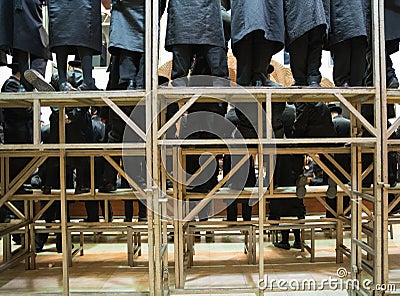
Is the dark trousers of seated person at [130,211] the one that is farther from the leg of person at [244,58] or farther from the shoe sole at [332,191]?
the leg of person at [244,58]

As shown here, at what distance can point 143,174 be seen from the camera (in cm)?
514

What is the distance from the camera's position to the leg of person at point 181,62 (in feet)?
13.2

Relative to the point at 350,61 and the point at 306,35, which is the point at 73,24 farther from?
the point at 350,61

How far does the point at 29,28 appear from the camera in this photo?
4180 mm

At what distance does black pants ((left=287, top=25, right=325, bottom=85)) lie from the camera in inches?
159

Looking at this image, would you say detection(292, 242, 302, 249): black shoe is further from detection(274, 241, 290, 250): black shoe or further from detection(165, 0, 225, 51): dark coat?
detection(165, 0, 225, 51): dark coat

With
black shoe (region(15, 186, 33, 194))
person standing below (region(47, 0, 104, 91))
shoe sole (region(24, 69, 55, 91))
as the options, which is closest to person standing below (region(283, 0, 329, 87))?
person standing below (region(47, 0, 104, 91))

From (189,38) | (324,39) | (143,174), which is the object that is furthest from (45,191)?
(324,39)

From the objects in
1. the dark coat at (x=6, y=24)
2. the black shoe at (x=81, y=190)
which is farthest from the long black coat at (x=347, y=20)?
the black shoe at (x=81, y=190)

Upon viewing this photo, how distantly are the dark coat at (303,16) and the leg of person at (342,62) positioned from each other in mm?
328

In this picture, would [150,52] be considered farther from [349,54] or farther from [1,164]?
[1,164]

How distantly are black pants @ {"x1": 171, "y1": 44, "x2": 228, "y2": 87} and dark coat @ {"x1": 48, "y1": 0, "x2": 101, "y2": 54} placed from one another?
32.3 inches

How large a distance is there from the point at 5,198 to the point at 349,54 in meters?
3.85

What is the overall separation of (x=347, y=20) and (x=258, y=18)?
0.87m
